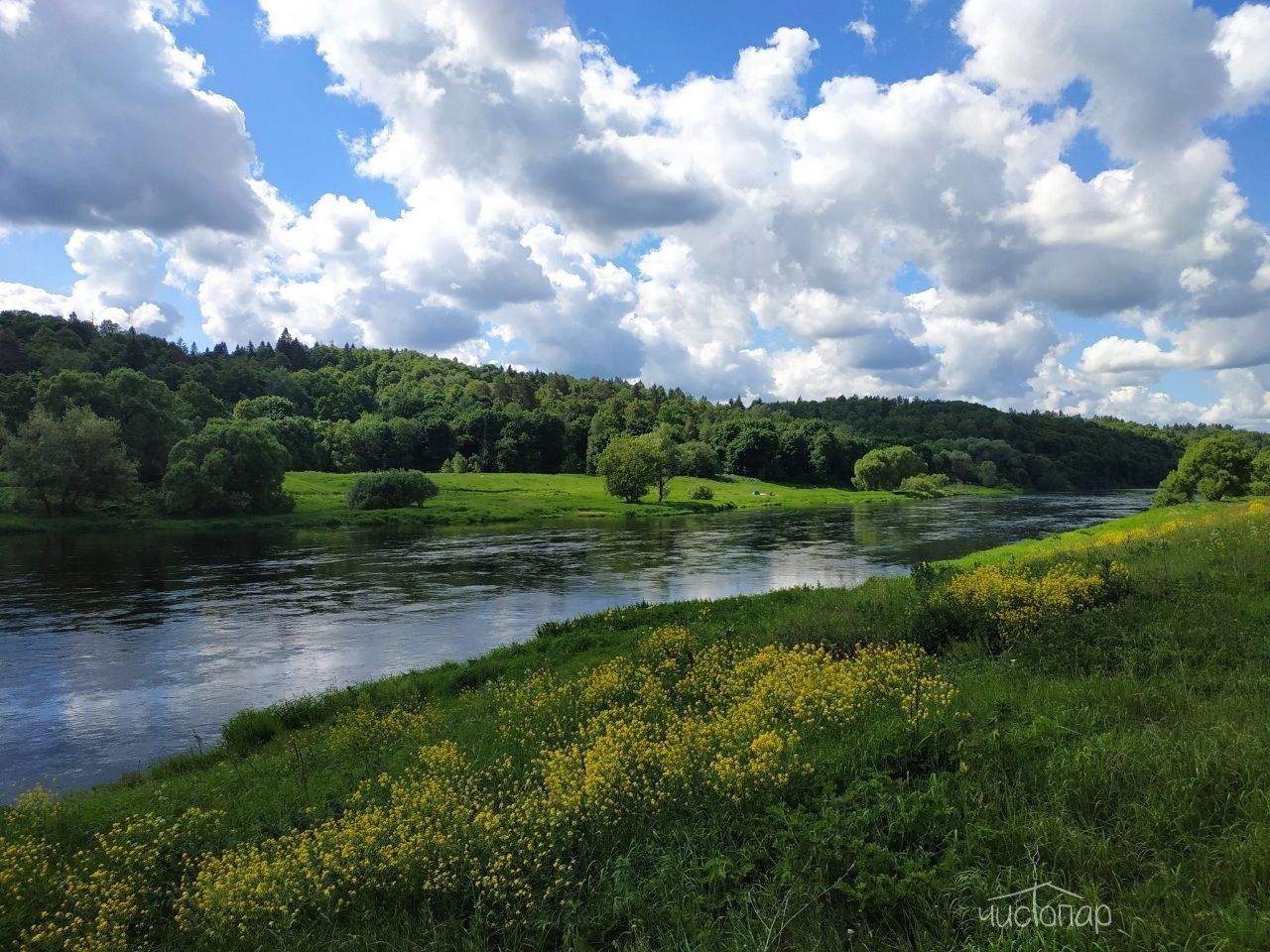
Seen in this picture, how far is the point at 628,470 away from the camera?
8981 cm

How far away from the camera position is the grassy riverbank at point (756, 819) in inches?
194

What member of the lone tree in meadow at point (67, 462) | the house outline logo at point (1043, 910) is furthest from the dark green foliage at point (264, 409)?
the house outline logo at point (1043, 910)

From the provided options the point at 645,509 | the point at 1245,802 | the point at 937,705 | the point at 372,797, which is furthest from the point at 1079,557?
the point at 645,509

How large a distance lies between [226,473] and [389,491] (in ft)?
49.3

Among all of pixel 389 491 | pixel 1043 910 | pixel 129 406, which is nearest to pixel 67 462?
pixel 129 406

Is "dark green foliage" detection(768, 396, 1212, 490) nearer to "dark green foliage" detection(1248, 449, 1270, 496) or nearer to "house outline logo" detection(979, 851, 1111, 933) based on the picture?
"dark green foliage" detection(1248, 449, 1270, 496)

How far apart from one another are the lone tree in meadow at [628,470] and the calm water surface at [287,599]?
26.1m

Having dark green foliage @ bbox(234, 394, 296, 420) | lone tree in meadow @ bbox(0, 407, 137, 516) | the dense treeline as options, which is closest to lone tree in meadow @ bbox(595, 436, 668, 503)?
the dense treeline

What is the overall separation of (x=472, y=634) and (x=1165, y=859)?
72.4ft

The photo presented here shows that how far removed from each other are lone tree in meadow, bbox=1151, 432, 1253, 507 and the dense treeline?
202 feet

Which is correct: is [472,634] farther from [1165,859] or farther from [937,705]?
[1165,859]

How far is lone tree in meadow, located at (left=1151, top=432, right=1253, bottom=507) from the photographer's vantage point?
5869cm

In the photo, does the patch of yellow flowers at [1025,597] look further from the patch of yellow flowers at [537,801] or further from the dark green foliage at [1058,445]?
the dark green foliage at [1058,445]

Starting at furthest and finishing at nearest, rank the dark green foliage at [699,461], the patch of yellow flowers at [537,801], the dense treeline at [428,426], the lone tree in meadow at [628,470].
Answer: the dark green foliage at [699,461] < the lone tree in meadow at [628,470] < the dense treeline at [428,426] < the patch of yellow flowers at [537,801]
